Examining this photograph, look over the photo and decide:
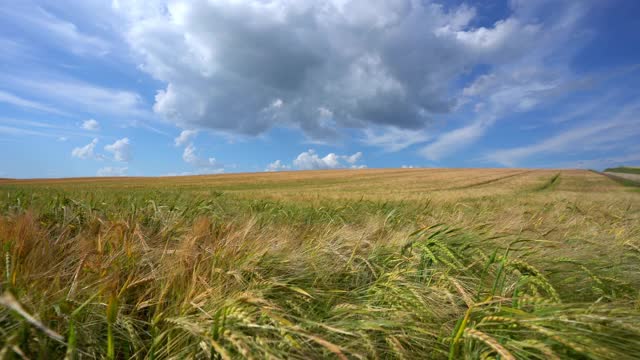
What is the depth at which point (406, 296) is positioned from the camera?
65.4 inches

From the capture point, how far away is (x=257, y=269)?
194 centimetres

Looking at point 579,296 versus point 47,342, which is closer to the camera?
point 47,342

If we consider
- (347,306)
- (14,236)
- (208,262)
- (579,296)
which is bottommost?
(579,296)

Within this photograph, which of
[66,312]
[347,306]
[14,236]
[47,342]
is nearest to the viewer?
[47,342]

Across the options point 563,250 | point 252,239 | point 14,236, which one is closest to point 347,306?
point 252,239

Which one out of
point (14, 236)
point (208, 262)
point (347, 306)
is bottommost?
point (347, 306)

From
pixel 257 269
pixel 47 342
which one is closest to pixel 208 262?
pixel 257 269

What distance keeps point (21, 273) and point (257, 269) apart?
3.55ft

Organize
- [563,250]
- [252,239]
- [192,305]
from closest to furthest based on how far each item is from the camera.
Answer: [192,305] < [252,239] < [563,250]

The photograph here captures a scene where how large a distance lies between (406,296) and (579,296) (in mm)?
1320

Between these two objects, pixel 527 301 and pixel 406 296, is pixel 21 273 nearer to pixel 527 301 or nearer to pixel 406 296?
pixel 406 296

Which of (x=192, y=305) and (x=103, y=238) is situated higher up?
(x=103, y=238)

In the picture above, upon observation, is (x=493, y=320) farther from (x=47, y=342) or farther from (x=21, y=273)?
(x=21, y=273)

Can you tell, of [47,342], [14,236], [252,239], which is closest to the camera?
[47,342]
